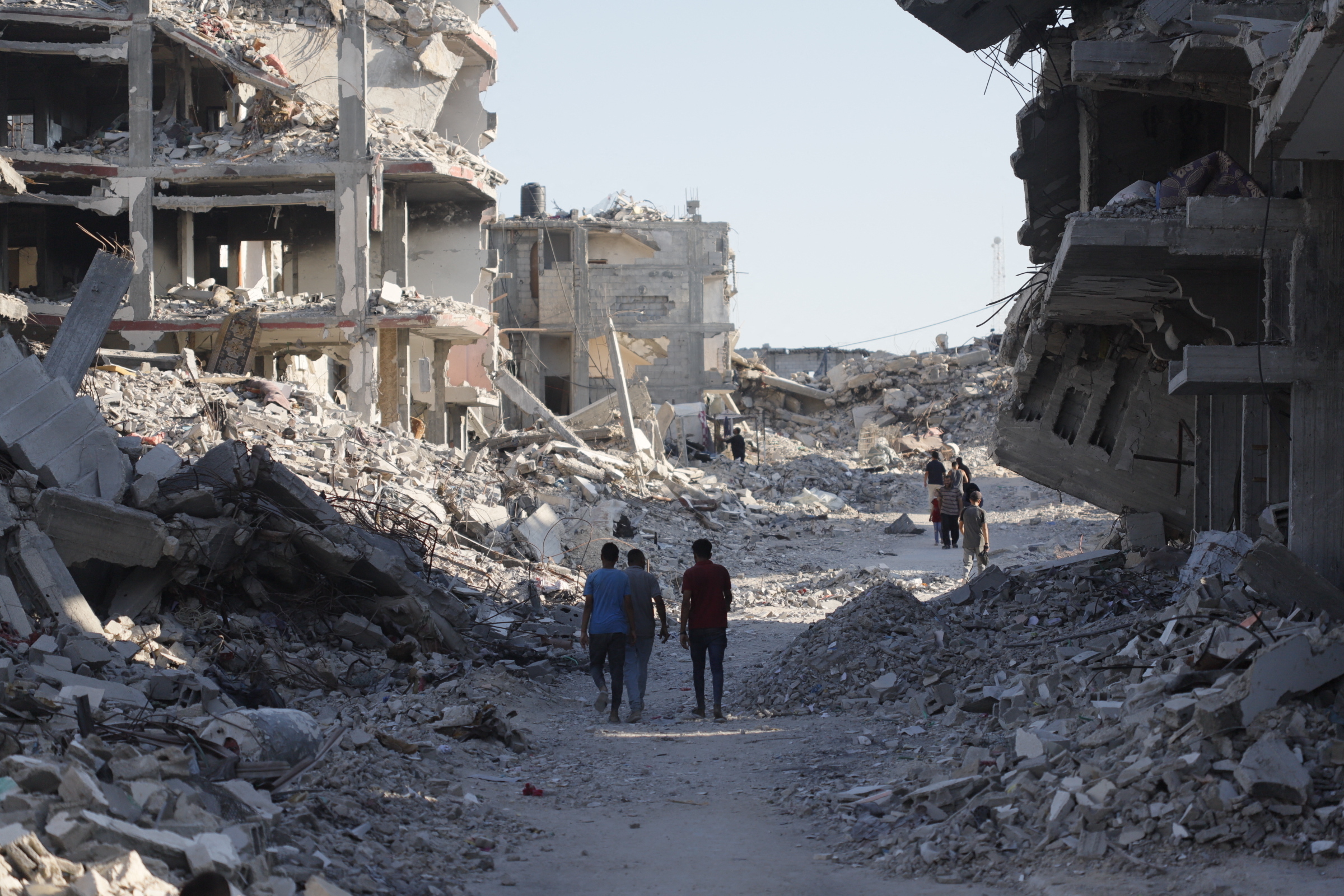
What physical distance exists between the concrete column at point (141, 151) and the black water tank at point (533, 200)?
18.8 metres

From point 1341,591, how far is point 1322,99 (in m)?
2.96

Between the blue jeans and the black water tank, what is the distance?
1437 inches

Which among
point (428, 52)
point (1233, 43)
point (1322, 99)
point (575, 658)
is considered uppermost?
point (428, 52)

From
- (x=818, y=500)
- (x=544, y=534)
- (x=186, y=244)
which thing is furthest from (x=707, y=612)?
(x=186, y=244)

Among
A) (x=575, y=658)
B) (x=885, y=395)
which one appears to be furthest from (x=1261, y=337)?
(x=885, y=395)

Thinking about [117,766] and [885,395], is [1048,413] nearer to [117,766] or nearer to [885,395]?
[117,766]

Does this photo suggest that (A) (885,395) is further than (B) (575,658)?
Yes

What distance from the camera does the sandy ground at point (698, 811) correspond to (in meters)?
4.89

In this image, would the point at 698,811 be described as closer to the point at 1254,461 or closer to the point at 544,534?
the point at 1254,461

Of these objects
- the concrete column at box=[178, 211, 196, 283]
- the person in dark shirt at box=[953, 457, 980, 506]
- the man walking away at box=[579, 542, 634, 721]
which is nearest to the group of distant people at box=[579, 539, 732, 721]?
the man walking away at box=[579, 542, 634, 721]

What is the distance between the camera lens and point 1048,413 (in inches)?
531

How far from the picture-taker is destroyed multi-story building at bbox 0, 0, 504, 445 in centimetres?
2577

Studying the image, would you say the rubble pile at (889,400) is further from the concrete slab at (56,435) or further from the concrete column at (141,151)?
the concrete slab at (56,435)

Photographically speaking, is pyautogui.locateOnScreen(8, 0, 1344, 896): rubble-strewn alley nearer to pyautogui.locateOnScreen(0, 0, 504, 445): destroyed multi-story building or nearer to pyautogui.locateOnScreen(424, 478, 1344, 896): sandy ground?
pyautogui.locateOnScreen(424, 478, 1344, 896): sandy ground
